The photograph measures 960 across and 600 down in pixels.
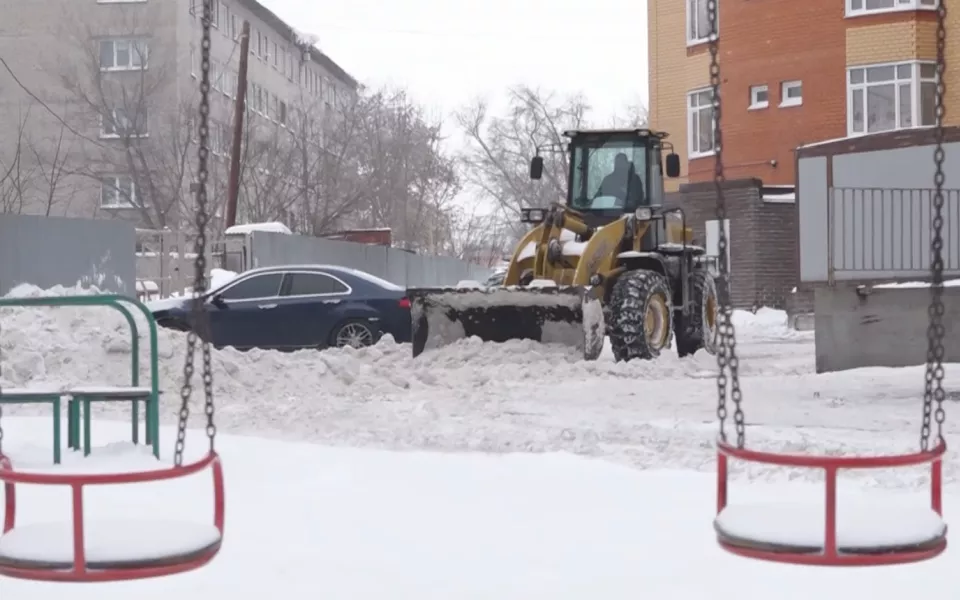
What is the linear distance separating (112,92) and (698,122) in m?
21.1

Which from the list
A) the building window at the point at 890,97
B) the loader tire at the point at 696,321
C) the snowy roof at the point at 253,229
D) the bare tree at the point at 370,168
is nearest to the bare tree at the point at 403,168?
the bare tree at the point at 370,168

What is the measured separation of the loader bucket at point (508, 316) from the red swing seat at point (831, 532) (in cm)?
940

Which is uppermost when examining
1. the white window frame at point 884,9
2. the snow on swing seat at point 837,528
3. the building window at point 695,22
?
the building window at point 695,22

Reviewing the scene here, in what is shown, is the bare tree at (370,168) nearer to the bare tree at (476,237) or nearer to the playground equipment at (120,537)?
the bare tree at (476,237)

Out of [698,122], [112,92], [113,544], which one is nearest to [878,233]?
[113,544]

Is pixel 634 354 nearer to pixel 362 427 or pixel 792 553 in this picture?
pixel 362 427

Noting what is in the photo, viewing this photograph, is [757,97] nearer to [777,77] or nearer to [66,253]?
[777,77]

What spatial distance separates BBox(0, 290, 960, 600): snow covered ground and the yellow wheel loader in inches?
14.7

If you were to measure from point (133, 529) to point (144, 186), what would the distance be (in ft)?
124

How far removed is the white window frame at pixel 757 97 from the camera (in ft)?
104

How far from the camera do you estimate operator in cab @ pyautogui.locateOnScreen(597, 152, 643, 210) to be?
54.5 ft

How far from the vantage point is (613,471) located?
8.12 meters

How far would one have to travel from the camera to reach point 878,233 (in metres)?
14.5

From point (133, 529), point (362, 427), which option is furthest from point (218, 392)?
point (133, 529)
